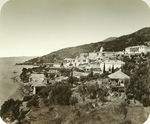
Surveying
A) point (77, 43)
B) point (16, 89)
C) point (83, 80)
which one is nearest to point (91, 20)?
point (77, 43)

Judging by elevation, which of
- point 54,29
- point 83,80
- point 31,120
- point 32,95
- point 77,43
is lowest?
point 31,120

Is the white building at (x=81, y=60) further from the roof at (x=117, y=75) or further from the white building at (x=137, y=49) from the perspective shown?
the white building at (x=137, y=49)

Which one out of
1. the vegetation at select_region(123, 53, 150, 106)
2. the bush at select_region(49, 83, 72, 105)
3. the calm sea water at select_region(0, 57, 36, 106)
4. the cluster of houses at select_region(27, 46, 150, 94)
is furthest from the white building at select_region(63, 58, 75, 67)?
the vegetation at select_region(123, 53, 150, 106)

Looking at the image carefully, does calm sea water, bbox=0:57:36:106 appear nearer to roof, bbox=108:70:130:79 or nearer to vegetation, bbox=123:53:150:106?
roof, bbox=108:70:130:79

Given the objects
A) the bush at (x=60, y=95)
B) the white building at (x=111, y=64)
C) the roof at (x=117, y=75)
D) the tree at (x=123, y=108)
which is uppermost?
the white building at (x=111, y=64)

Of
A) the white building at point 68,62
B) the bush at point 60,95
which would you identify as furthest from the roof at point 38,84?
the white building at point 68,62

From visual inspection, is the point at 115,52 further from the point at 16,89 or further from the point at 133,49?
the point at 16,89
